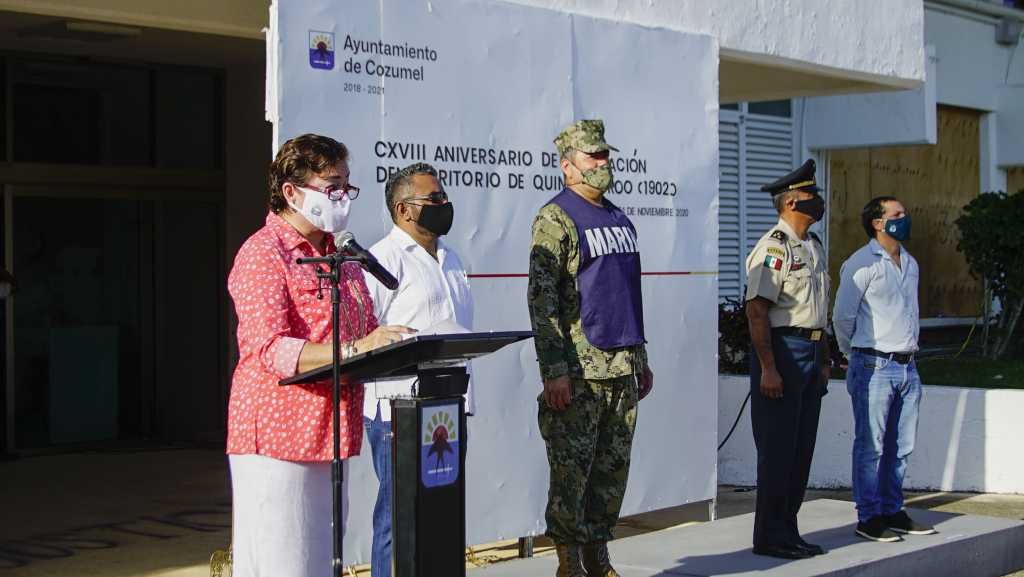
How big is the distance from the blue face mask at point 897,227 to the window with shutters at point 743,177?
6849mm

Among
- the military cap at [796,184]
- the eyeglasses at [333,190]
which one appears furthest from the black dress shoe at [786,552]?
the eyeglasses at [333,190]

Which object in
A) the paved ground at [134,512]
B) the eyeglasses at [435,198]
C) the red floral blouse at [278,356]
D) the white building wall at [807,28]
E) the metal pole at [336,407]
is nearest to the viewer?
the metal pole at [336,407]

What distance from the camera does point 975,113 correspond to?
1884cm

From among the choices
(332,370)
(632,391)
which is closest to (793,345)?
(632,391)

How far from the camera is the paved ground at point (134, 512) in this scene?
7.92 m

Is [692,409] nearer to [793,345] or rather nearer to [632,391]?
[793,345]

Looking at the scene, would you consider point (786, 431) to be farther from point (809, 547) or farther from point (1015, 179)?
point (1015, 179)

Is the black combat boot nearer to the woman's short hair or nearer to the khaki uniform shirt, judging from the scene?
the khaki uniform shirt

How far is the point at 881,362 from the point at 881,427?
0.36 meters

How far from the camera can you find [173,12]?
719 centimetres

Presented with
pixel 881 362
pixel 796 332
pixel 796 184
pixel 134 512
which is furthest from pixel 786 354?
pixel 134 512

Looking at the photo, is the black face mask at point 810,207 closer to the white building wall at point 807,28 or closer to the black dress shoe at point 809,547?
the black dress shoe at point 809,547

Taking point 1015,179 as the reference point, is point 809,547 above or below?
below

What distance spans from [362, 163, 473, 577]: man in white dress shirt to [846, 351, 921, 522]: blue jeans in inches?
111
